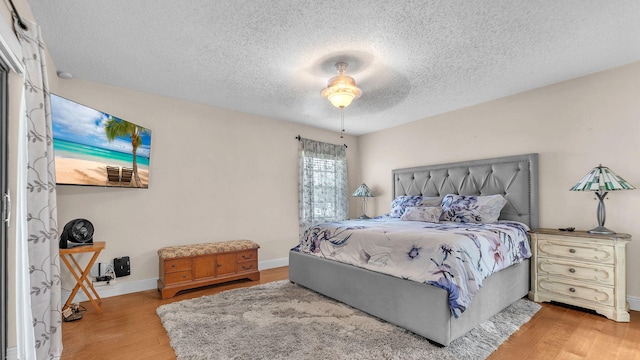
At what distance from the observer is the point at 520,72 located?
2.94 metres

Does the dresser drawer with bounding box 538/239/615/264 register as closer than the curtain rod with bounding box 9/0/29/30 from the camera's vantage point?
No

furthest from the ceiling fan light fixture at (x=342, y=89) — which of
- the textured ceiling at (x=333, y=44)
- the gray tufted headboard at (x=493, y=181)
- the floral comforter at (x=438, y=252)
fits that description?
the gray tufted headboard at (x=493, y=181)

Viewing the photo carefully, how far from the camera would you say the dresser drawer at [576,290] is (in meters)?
2.58

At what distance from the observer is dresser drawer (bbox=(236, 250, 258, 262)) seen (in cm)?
372

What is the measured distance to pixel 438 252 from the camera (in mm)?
2174

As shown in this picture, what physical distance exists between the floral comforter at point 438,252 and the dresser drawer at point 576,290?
0.33m

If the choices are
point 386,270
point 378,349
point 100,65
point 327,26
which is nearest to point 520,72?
point 327,26

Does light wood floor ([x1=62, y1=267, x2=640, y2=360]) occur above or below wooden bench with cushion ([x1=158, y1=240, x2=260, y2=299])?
below

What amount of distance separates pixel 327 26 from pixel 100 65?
2.31 metres

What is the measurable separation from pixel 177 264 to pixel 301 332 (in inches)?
71.6

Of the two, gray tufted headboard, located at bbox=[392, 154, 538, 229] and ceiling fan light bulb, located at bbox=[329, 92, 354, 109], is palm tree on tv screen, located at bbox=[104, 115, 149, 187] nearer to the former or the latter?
ceiling fan light bulb, located at bbox=[329, 92, 354, 109]

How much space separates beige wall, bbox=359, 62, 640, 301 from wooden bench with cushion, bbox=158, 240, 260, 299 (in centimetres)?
332

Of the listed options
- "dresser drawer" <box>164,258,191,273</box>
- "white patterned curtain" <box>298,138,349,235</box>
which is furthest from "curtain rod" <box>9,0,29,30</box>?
"white patterned curtain" <box>298,138,349,235</box>

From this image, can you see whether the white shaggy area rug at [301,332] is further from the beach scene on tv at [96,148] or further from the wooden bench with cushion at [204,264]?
the beach scene on tv at [96,148]
